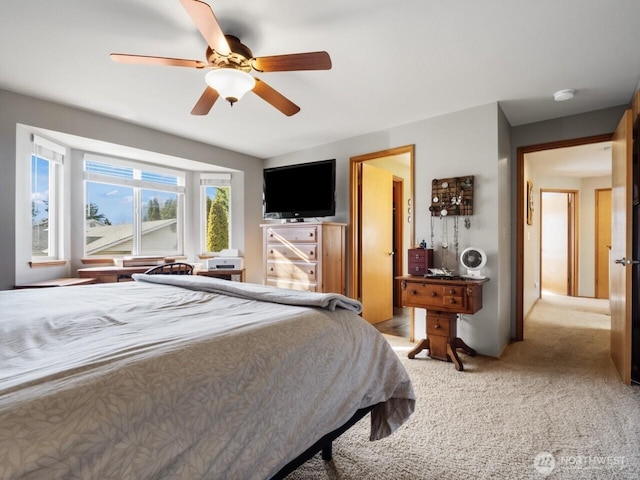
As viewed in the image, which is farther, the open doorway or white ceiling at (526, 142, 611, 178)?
white ceiling at (526, 142, 611, 178)

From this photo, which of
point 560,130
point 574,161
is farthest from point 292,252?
point 574,161

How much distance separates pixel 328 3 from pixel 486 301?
2.72m

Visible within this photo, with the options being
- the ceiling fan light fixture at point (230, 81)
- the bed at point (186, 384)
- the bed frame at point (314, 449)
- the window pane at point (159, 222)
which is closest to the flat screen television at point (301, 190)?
the window pane at point (159, 222)

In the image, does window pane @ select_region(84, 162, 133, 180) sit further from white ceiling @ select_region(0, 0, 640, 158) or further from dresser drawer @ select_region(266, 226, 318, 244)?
dresser drawer @ select_region(266, 226, 318, 244)

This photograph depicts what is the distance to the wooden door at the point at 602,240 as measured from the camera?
6.00 m

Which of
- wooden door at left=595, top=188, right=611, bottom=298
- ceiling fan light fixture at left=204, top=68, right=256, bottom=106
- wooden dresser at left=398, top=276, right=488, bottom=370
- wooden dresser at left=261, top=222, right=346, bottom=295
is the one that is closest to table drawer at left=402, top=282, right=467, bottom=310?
wooden dresser at left=398, top=276, right=488, bottom=370

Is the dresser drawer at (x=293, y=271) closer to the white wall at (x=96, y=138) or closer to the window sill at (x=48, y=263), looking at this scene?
the white wall at (x=96, y=138)

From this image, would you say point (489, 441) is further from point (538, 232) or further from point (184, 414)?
point (538, 232)

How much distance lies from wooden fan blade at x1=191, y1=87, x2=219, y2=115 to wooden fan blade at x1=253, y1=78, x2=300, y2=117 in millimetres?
304

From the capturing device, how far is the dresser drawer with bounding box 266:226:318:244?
12.1 ft

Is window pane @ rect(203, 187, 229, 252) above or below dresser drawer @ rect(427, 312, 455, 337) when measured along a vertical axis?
above

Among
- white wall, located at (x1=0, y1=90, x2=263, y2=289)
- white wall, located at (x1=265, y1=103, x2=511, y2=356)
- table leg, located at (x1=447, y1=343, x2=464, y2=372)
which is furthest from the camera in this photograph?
white wall, located at (x1=265, y1=103, x2=511, y2=356)

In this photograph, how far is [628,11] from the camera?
1792mm

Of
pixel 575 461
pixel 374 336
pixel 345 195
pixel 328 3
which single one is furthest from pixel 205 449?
pixel 345 195
